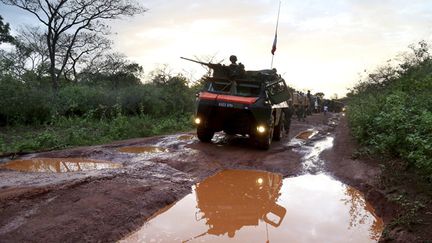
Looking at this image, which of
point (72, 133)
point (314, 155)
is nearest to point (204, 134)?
A: point (314, 155)

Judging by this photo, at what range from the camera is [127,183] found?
618cm

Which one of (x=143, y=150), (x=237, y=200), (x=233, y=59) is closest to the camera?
(x=237, y=200)

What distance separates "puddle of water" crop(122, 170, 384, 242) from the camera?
4.70 metres

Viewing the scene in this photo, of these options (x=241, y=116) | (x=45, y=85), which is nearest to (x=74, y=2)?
(x=45, y=85)

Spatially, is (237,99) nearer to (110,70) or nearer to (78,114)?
(78,114)

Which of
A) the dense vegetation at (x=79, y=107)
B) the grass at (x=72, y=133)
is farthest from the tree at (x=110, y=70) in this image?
the grass at (x=72, y=133)

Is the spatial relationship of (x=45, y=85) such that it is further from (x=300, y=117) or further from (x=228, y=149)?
(x=300, y=117)

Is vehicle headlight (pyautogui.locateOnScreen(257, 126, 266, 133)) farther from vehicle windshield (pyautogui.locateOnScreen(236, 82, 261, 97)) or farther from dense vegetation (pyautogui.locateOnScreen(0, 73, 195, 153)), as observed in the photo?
dense vegetation (pyautogui.locateOnScreen(0, 73, 195, 153))

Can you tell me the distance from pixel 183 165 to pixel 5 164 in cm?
370

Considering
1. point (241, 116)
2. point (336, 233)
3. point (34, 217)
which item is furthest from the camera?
point (241, 116)

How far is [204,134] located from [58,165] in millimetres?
4374

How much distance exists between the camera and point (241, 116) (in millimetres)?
10508

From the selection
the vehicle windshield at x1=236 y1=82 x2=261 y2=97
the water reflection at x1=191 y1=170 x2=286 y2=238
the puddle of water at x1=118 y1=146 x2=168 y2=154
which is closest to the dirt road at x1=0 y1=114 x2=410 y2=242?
the puddle of water at x1=118 y1=146 x2=168 y2=154

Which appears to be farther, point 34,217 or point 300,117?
point 300,117
